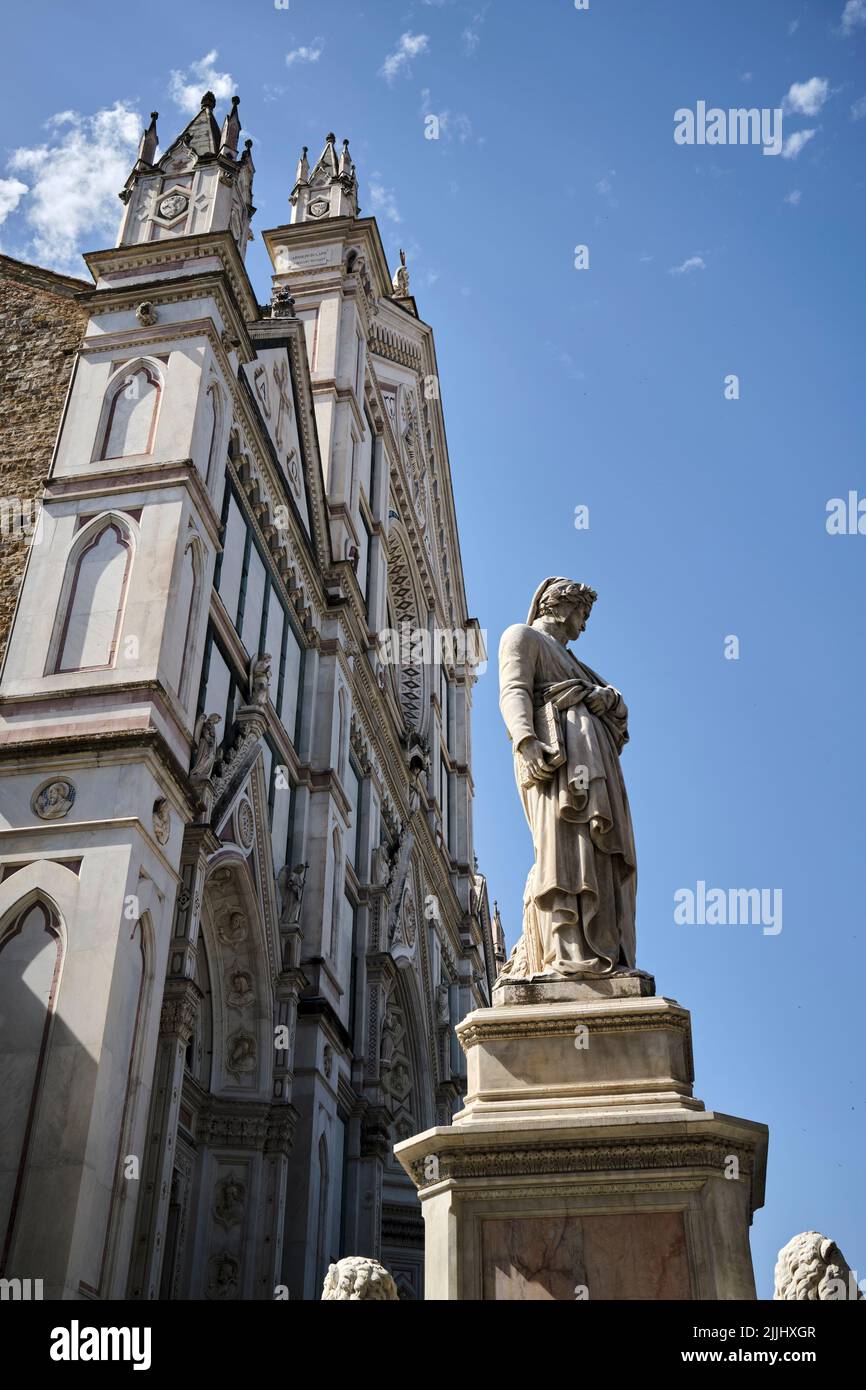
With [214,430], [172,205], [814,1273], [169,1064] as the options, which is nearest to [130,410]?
[214,430]

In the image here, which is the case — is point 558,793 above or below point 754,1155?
above

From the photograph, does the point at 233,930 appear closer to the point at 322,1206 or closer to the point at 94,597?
the point at 322,1206

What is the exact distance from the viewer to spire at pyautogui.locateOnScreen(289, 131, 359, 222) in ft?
93.4

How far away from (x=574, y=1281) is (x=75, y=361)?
42.7ft

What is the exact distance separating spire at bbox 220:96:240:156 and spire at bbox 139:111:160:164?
968 millimetres

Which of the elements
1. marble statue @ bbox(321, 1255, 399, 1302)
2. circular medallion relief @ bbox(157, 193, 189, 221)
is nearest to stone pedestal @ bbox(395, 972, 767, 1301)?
marble statue @ bbox(321, 1255, 399, 1302)

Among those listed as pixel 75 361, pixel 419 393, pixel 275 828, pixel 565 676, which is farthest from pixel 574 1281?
pixel 419 393

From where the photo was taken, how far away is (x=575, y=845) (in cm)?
816

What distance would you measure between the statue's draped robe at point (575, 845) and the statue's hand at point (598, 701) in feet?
0.12

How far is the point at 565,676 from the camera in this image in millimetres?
8992

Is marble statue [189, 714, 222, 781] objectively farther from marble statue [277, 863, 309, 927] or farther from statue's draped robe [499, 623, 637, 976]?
statue's draped robe [499, 623, 637, 976]

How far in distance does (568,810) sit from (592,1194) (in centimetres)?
228

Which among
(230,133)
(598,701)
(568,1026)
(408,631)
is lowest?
(568,1026)
